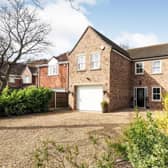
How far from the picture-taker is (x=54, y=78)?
84.6ft

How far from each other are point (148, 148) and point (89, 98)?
56.4 feet

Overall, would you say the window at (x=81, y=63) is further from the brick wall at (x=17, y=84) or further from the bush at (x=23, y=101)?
the brick wall at (x=17, y=84)

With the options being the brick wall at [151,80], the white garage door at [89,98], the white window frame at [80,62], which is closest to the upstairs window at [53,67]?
the white window frame at [80,62]

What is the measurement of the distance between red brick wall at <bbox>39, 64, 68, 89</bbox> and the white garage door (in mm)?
3328

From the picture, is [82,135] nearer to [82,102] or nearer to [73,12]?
[73,12]

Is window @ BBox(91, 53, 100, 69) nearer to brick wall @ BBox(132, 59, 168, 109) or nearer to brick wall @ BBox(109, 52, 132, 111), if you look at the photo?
brick wall @ BBox(109, 52, 132, 111)

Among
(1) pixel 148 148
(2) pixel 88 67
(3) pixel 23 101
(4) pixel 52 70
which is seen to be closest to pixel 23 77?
(4) pixel 52 70

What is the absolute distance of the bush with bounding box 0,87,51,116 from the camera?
16.5m

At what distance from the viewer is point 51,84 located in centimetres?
2620

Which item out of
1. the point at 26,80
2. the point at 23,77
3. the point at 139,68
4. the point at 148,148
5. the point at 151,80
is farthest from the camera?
the point at 23,77

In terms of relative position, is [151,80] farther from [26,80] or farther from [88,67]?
[26,80]

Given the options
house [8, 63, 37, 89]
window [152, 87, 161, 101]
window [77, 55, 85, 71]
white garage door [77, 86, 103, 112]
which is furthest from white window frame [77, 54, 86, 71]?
house [8, 63, 37, 89]

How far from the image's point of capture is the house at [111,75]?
19766 millimetres

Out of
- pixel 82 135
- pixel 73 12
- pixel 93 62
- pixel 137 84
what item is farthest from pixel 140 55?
pixel 73 12
